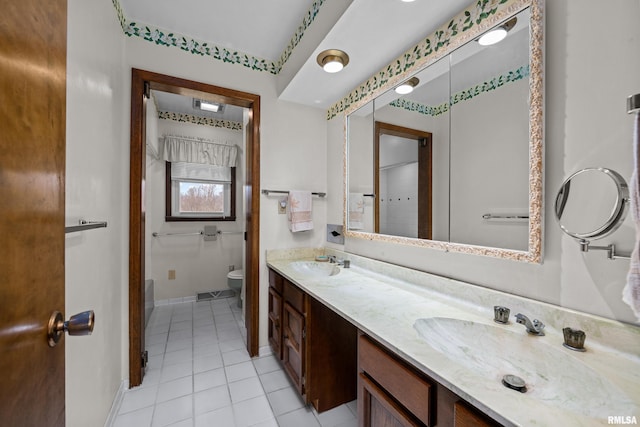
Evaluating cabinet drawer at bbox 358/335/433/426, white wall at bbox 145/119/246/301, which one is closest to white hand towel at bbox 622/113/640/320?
cabinet drawer at bbox 358/335/433/426

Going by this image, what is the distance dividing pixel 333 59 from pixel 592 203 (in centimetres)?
138

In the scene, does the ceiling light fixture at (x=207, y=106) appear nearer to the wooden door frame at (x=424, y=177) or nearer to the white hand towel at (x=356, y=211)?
the white hand towel at (x=356, y=211)

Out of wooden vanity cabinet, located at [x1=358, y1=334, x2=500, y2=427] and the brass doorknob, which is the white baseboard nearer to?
the brass doorknob

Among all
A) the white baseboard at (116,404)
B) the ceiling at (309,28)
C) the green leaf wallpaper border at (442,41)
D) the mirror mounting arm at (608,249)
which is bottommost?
the white baseboard at (116,404)

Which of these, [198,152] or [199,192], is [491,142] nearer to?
[198,152]

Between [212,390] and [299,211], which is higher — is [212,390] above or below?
below

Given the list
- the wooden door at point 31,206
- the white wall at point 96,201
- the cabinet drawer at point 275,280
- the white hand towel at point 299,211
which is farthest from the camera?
the white hand towel at point 299,211

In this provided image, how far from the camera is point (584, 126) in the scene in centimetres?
84

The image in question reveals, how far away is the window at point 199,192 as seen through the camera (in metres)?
3.45

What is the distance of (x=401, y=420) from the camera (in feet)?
2.68

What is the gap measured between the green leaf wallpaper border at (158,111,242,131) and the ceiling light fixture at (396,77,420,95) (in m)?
2.73

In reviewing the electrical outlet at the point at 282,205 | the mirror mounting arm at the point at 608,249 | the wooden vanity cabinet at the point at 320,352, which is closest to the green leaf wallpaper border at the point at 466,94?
Answer: the mirror mounting arm at the point at 608,249

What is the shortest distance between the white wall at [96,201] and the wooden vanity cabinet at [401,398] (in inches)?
42.3

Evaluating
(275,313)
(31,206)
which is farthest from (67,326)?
(275,313)
